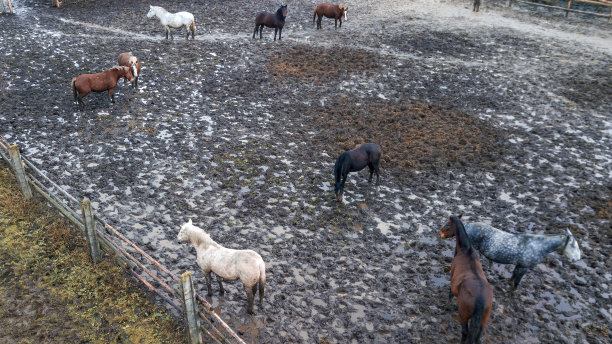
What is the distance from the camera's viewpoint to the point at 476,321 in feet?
16.5

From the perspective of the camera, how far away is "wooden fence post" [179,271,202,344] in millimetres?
4867

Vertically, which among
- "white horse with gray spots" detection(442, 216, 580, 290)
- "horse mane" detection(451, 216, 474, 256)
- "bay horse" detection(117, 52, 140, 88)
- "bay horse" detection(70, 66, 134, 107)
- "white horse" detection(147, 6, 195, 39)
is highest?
"white horse" detection(147, 6, 195, 39)

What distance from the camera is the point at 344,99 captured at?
11.9 meters

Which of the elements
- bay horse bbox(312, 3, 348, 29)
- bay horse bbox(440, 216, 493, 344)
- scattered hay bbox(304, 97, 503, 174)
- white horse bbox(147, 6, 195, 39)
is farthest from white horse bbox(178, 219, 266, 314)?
bay horse bbox(312, 3, 348, 29)

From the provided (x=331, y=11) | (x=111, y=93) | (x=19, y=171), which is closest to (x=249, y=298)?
(x=19, y=171)

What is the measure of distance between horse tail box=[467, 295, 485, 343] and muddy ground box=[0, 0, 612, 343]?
0.57 meters

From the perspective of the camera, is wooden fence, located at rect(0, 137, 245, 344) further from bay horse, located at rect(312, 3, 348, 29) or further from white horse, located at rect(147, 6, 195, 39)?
bay horse, located at rect(312, 3, 348, 29)

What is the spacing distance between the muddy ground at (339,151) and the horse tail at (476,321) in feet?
1.86

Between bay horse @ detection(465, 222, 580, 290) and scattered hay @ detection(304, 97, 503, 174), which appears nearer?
bay horse @ detection(465, 222, 580, 290)

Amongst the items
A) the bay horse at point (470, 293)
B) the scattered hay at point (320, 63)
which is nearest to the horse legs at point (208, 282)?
the bay horse at point (470, 293)

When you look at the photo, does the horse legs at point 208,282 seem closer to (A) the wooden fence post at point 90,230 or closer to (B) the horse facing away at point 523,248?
(A) the wooden fence post at point 90,230

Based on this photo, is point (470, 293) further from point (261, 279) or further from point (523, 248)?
point (261, 279)

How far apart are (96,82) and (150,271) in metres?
6.62

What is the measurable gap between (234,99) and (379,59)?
5.34 m
